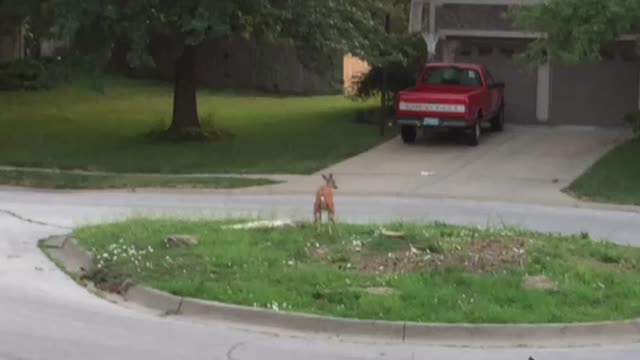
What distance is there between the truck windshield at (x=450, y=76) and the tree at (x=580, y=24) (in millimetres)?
5229

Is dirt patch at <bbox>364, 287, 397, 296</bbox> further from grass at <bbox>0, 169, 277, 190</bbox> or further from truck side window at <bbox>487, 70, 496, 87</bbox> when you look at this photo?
truck side window at <bbox>487, 70, 496, 87</bbox>

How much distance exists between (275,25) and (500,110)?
7.34 meters

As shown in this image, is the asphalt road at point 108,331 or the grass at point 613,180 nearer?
the asphalt road at point 108,331

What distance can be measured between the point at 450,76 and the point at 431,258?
1957cm

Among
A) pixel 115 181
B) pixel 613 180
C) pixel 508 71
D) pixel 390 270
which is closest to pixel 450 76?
pixel 508 71

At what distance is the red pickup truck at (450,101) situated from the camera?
29188 mm

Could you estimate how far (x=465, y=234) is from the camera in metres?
13.2

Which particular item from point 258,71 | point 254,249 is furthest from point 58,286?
point 258,71

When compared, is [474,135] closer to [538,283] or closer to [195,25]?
[195,25]

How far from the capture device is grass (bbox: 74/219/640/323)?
986cm

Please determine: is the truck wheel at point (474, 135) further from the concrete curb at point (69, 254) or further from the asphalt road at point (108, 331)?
the concrete curb at point (69, 254)

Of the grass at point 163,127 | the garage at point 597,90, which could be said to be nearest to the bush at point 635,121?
the garage at point 597,90

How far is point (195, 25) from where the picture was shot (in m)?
25.3

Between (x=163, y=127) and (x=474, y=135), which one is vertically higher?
(x=474, y=135)
